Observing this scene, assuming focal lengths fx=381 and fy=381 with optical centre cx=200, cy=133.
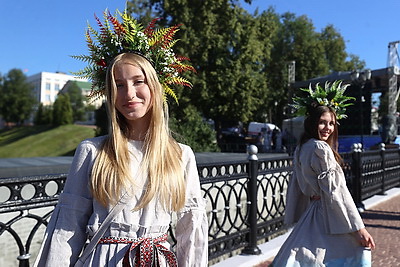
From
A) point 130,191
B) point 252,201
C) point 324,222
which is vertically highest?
point 130,191

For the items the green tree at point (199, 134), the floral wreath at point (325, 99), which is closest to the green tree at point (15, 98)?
the green tree at point (199, 134)

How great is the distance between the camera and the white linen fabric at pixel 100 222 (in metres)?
1.49

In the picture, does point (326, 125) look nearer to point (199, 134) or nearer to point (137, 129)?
point (137, 129)

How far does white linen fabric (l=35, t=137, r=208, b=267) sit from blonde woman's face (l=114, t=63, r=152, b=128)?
6.2 inches

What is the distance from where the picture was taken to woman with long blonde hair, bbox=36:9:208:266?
4.95ft

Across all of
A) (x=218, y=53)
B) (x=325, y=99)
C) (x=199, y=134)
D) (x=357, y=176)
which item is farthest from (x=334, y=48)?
(x=325, y=99)

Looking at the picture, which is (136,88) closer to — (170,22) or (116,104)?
(116,104)

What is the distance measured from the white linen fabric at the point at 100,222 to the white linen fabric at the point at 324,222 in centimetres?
171

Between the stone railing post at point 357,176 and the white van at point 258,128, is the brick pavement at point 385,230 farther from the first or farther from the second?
the white van at point 258,128

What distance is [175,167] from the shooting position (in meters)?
1.67

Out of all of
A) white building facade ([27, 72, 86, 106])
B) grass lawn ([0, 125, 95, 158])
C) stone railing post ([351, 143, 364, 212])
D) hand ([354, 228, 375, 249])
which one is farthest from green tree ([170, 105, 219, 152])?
white building facade ([27, 72, 86, 106])

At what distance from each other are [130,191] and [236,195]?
11.6 feet

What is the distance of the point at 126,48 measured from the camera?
5.70 feet

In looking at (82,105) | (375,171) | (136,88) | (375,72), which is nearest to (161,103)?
(136,88)
